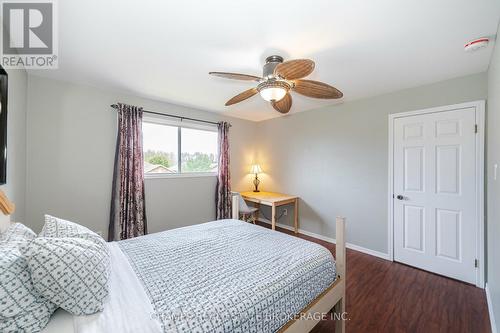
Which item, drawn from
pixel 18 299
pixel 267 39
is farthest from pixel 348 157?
pixel 18 299

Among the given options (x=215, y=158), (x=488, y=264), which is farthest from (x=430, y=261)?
(x=215, y=158)

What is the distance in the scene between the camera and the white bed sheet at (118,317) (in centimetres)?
86

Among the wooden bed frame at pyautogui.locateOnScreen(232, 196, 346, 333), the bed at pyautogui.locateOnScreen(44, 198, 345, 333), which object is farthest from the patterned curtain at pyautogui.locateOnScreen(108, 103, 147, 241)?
Result: the wooden bed frame at pyautogui.locateOnScreen(232, 196, 346, 333)

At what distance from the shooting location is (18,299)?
0.78 m

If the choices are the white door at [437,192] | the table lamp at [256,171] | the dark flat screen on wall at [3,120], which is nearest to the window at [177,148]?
the table lamp at [256,171]

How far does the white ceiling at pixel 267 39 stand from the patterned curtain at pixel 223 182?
57.5 inches

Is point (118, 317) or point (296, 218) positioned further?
point (296, 218)

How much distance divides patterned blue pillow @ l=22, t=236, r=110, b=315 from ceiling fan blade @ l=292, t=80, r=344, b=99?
1918 mm

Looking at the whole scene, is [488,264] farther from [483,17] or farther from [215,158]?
[215,158]

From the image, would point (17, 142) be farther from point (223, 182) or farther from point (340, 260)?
point (340, 260)

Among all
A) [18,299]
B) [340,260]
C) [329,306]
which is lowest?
[329,306]

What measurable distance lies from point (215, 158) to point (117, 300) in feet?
10.4

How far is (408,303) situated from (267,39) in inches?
109

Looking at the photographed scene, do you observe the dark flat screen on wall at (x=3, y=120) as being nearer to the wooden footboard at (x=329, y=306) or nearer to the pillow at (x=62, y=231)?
the pillow at (x=62, y=231)
